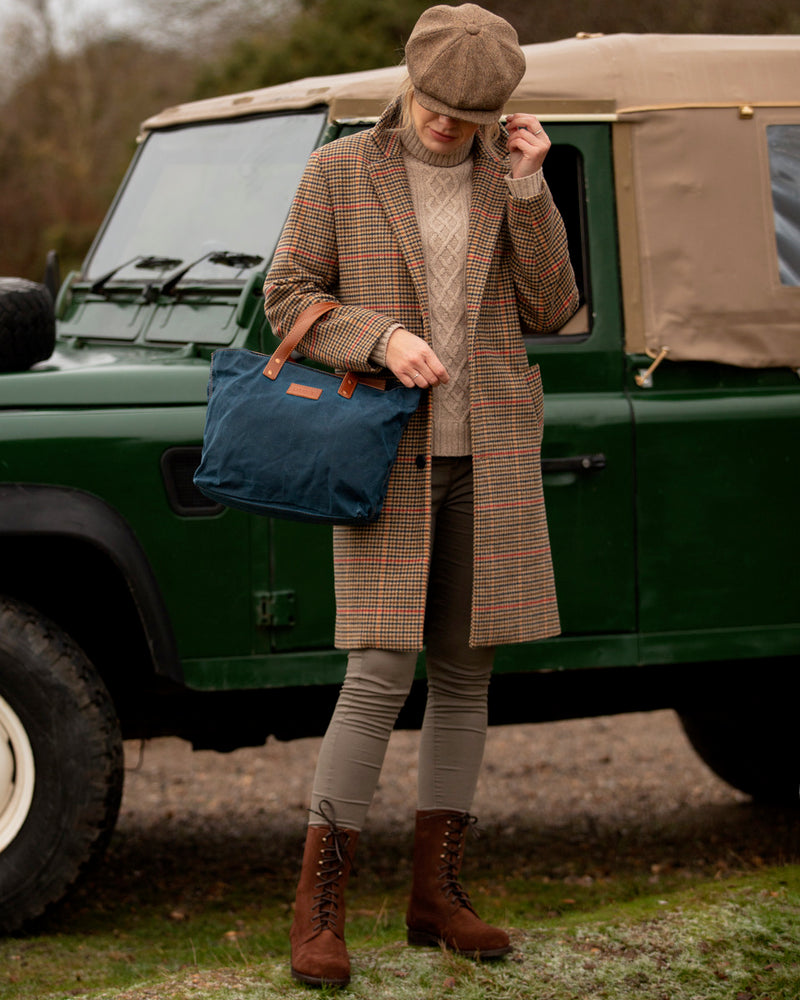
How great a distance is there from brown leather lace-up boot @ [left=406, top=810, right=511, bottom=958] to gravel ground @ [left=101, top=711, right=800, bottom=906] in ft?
4.40

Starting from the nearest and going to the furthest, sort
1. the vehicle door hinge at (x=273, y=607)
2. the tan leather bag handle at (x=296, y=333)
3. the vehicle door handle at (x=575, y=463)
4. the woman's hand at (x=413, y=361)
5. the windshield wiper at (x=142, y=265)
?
1. the woman's hand at (x=413, y=361)
2. the tan leather bag handle at (x=296, y=333)
3. the vehicle door hinge at (x=273, y=607)
4. the vehicle door handle at (x=575, y=463)
5. the windshield wiper at (x=142, y=265)

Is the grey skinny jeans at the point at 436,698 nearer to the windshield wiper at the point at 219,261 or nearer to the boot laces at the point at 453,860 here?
the boot laces at the point at 453,860

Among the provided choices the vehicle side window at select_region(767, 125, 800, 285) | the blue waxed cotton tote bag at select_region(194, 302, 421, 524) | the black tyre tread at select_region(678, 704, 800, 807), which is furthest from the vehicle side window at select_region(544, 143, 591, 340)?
the black tyre tread at select_region(678, 704, 800, 807)

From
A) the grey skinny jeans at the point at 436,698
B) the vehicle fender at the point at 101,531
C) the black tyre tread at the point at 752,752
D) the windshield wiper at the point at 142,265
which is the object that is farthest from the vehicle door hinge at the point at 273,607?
the black tyre tread at the point at 752,752

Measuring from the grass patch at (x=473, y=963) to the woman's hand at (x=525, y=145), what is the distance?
1643mm

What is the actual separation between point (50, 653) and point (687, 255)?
1939 mm

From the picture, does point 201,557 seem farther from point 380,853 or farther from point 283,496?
point 380,853

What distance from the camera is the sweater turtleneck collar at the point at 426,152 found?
2910 millimetres

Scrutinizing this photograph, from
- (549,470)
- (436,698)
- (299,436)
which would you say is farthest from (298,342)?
(549,470)

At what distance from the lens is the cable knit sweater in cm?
289

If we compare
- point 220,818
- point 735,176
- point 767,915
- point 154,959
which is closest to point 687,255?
point 735,176

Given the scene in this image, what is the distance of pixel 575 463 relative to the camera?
366 cm

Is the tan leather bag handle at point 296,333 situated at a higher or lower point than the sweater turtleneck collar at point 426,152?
lower

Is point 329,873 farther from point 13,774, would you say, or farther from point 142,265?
point 142,265
